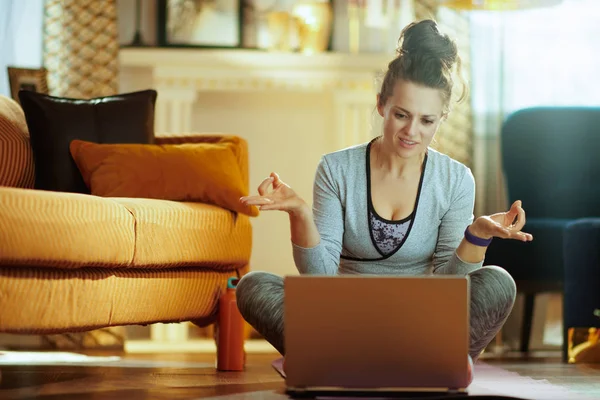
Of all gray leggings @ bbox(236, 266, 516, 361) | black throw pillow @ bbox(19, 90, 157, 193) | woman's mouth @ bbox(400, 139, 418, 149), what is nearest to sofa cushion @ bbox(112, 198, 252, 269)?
gray leggings @ bbox(236, 266, 516, 361)

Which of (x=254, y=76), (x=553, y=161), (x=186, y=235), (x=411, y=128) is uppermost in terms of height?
(x=254, y=76)

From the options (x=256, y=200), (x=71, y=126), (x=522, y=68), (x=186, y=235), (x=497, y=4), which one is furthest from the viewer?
(x=522, y=68)

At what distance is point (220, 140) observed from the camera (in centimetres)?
309

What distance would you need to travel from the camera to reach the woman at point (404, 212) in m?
2.07

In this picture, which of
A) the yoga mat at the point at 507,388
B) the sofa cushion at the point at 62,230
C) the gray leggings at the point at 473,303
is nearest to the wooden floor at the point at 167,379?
the yoga mat at the point at 507,388

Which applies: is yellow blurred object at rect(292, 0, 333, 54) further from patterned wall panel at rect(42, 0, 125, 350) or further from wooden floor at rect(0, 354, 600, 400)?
wooden floor at rect(0, 354, 600, 400)

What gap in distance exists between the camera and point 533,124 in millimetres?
3828

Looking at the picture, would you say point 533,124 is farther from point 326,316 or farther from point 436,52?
point 326,316

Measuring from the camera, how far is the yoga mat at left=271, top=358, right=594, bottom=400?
5.79 ft

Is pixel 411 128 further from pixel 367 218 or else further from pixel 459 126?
pixel 459 126

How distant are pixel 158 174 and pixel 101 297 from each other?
Result: 24.7 inches

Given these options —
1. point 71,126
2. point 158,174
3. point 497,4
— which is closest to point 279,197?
point 158,174

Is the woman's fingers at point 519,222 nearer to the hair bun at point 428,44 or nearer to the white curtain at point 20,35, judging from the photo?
the hair bun at point 428,44

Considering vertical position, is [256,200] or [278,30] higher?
[278,30]
